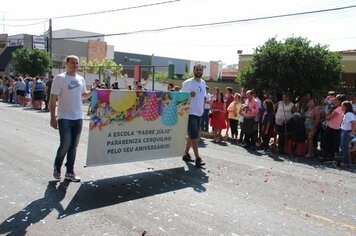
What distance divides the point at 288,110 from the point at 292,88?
330cm

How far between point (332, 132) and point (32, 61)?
3112 centimetres

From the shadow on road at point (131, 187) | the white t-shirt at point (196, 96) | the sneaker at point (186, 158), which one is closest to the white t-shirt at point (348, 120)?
the white t-shirt at point (196, 96)

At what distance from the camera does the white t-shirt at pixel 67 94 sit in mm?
6227

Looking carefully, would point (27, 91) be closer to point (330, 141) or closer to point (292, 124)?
point (292, 124)

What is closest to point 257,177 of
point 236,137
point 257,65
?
point 236,137

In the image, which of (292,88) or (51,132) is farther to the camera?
(292,88)

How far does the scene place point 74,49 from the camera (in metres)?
68.8

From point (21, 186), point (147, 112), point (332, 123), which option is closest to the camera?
point (21, 186)

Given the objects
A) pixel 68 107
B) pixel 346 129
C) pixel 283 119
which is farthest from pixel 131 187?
pixel 283 119

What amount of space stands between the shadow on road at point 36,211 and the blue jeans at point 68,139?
41cm

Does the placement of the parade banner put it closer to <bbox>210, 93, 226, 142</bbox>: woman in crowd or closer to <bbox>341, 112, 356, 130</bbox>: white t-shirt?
<bbox>341, 112, 356, 130</bbox>: white t-shirt

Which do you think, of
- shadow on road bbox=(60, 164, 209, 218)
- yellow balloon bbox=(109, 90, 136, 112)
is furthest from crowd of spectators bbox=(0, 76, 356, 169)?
yellow balloon bbox=(109, 90, 136, 112)

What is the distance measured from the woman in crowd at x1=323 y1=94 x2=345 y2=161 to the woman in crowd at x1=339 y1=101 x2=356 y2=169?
0.55 meters

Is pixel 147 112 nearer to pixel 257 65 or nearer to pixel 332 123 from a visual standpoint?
pixel 332 123
